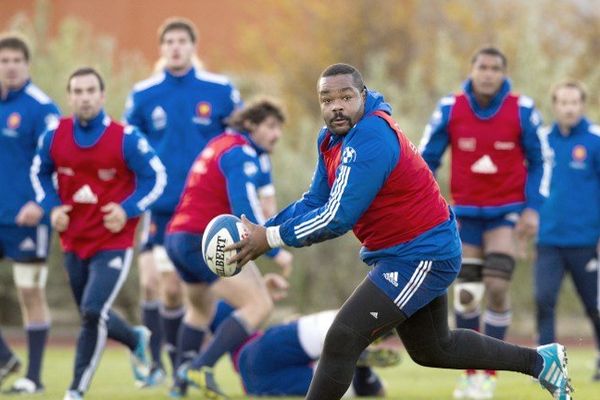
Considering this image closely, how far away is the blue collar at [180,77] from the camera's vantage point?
1145 centimetres

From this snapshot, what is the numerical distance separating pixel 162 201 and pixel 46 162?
1884 millimetres

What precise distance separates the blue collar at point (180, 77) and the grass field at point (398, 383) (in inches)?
103

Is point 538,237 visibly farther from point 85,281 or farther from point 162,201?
point 85,281

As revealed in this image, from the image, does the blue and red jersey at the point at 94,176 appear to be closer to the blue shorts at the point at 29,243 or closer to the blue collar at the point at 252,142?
the blue collar at the point at 252,142

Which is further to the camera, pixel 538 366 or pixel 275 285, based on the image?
pixel 275 285

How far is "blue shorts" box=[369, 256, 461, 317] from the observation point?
674cm

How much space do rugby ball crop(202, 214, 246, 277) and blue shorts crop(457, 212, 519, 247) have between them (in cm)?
347

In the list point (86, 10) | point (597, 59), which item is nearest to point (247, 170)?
point (597, 59)

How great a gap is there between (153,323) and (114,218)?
2772 mm

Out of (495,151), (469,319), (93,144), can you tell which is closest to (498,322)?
(469,319)

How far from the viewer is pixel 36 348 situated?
10.5 meters

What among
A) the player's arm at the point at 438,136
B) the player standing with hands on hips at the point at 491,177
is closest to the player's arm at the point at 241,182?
the player's arm at the point at 438,136

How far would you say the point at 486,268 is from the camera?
978cm

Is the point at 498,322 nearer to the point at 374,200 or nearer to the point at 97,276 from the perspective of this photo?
the point at 97,276
